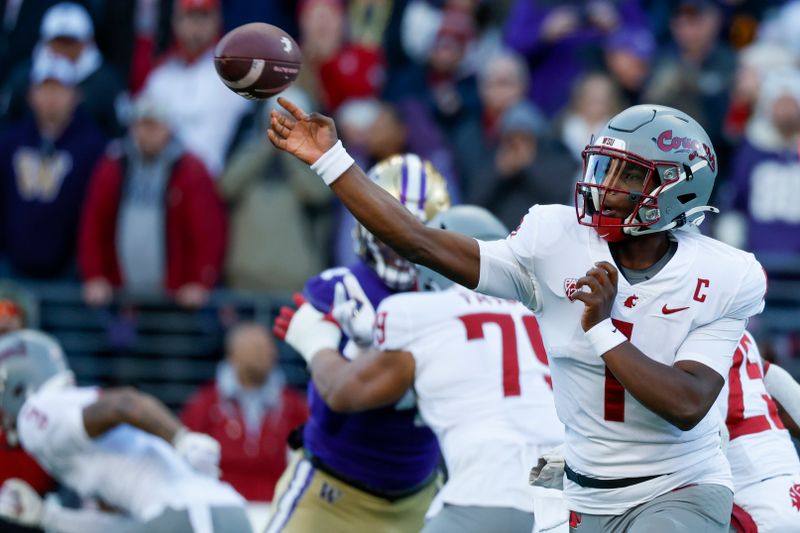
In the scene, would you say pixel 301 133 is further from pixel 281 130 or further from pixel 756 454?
pixel 756 454

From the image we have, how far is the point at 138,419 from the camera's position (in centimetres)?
621

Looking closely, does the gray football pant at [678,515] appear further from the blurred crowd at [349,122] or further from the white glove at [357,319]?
the blurred crowd at [349,122]

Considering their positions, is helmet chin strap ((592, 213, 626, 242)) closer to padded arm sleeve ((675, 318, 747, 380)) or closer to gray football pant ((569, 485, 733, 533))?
padded arm sleeve ((675, 318, 747, 380))

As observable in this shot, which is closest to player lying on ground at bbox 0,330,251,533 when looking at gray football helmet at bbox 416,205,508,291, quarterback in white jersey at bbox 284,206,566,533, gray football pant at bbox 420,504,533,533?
quarterback in white jersey at bbox 284,206,566,533

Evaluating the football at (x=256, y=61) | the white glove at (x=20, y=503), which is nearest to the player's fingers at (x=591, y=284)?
the football at (x=256, y=61)

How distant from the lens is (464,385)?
5.38 metres

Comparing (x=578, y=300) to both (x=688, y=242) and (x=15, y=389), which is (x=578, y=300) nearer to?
(x=688, y=242)

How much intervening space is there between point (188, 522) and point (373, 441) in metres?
0.89

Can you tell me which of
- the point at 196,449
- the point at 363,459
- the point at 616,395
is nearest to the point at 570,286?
the point at 616,395

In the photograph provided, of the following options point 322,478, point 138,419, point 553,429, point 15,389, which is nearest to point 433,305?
point 553,429

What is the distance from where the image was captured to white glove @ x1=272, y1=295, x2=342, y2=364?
5.82 m

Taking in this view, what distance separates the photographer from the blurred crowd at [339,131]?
9.31m

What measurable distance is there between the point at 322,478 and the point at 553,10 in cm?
547

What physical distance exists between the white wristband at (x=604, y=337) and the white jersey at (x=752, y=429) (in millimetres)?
907
